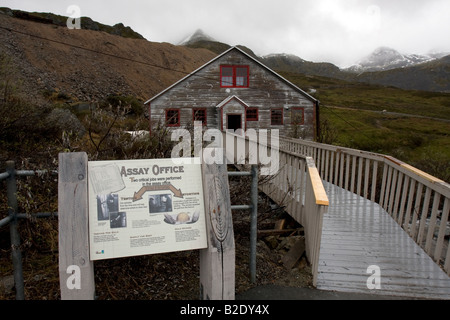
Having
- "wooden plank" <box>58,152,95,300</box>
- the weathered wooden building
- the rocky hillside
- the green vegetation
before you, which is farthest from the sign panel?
the rocky hillside

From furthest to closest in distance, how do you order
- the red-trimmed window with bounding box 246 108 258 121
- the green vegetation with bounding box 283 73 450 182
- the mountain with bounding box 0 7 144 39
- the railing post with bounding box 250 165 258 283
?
1. the mountain with bounding box 0 7 144 39
2. the red-trimmed window with bounding box 246 108 258 121
3. the green vegetation with bounding box 283 73 450 182
4. the railing post with bounding box 250 165 258 283

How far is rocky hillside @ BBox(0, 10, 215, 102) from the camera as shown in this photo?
40.7m

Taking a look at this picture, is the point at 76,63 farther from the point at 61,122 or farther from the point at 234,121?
the point at 61,122

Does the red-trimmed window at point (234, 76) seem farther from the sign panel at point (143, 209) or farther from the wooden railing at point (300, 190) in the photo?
the sign panel at point (143, 209)

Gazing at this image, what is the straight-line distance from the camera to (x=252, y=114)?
22.4 metres

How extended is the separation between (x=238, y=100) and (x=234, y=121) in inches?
71.1

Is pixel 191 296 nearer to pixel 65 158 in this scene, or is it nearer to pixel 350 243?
pixel 65 158

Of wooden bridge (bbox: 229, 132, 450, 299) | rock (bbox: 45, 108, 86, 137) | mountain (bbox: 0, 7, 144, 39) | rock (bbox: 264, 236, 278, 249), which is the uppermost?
mountain (bbox: 0, 7, 144, 39)

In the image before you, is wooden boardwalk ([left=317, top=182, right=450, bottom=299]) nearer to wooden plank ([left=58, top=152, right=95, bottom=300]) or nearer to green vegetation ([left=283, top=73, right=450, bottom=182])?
wooden plank ([left=58, top=152, right=95, bottom=300])

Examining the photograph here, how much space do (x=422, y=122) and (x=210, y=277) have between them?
60439 mm

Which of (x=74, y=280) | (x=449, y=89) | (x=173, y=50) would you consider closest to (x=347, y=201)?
(x=74, y=280)

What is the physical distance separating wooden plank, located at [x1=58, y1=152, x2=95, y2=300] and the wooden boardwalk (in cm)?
249

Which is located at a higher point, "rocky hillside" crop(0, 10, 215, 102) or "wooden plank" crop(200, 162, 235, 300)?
"rocky hillside" crop(0, 10, 215, 102)

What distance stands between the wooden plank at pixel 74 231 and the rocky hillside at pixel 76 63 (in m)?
35.4
